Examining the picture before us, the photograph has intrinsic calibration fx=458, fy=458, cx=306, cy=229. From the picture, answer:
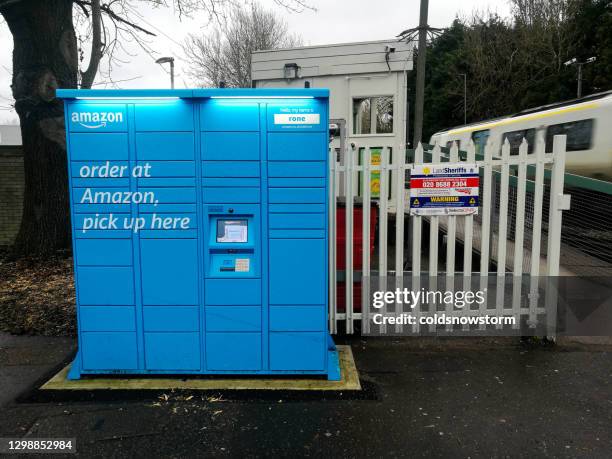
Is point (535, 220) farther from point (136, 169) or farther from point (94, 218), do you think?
point (94, 218)

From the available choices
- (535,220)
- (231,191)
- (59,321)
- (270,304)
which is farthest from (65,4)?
(535,220)

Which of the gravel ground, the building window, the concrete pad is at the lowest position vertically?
the concrete pad

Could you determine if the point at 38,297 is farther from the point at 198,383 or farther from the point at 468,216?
the point at 468,216

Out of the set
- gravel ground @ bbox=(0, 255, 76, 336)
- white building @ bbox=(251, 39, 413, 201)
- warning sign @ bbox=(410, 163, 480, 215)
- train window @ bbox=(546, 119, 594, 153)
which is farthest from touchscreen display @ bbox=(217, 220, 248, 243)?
train window @ bbox=(546, 119, 594, 153)

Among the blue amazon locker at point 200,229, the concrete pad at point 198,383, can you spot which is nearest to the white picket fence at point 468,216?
the blue amazon locker at point 200,229

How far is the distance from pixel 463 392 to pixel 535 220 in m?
1.76

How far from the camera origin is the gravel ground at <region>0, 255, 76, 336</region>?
187 inches

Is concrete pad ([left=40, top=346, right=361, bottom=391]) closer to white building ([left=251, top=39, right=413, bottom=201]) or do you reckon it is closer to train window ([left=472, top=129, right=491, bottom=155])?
white building ([left=251, top=39, right=413, bottom=201])

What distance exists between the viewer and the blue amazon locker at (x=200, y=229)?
10.8ft

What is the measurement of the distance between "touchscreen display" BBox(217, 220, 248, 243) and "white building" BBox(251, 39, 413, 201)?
616 cm

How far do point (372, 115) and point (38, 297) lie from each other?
7.53m

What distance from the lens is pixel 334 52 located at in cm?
978

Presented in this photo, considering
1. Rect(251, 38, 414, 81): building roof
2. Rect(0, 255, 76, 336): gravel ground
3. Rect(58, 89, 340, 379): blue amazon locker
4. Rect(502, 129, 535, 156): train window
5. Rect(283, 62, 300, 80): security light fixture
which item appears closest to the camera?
Rect(58, 89, 340, 379): blue amazon locker

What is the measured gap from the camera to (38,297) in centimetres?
555
